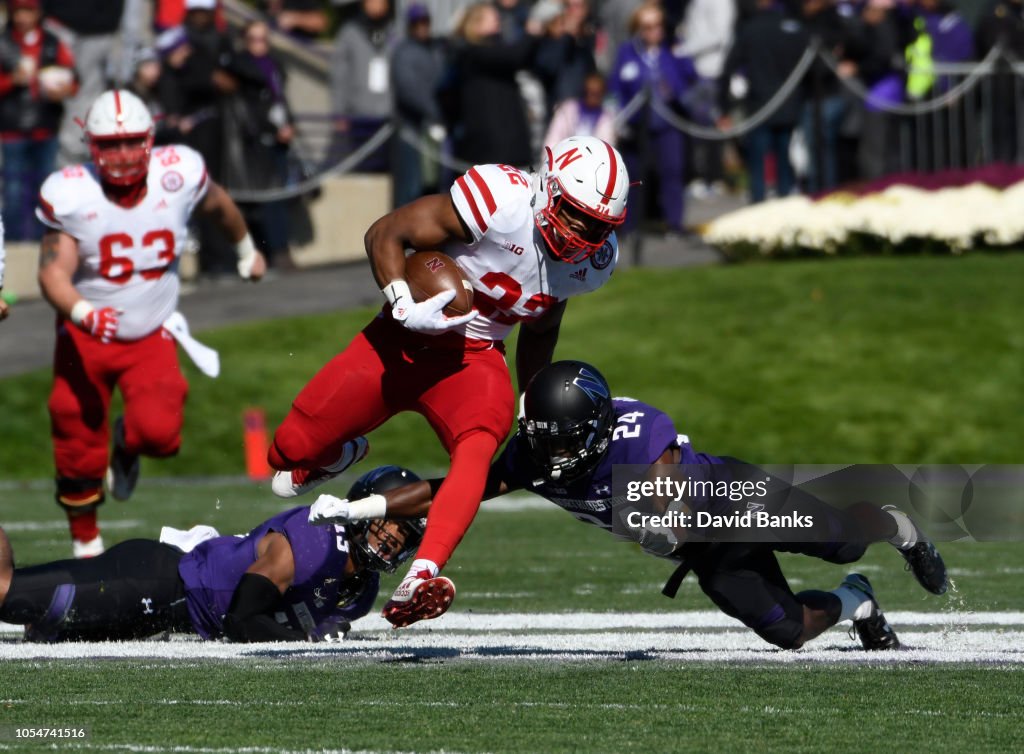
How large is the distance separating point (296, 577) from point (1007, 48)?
508 inches

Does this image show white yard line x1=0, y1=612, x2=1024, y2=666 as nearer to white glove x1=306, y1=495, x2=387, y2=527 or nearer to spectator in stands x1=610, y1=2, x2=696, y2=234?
white glove x1=306, y1=495, x2=387, y2=527

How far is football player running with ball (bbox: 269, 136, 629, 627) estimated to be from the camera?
6590mm

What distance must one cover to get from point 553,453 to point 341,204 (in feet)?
39.2

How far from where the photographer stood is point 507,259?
6.85 metres

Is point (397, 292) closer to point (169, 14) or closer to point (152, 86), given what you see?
point (152, 86)

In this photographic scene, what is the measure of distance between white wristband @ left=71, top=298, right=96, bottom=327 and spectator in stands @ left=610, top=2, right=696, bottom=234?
26.8ft

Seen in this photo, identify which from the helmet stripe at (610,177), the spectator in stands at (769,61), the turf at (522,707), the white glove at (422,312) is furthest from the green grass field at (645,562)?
the spectator in stands at (769,61)

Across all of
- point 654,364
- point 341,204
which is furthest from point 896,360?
point 341,204

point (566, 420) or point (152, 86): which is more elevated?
point (566, 420)

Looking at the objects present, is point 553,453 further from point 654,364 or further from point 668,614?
point 654,364

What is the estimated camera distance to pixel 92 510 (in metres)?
9.29

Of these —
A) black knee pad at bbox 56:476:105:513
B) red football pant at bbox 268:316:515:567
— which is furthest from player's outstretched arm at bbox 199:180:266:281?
red football pant at bbox 268:316:515:567

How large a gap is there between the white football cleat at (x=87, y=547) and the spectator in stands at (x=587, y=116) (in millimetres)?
7543

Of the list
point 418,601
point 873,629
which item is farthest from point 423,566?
point 873,629
